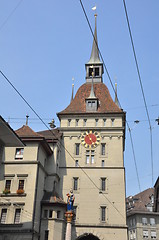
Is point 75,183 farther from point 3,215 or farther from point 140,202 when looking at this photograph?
point 140,202

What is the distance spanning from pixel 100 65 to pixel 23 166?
2286 centimetres

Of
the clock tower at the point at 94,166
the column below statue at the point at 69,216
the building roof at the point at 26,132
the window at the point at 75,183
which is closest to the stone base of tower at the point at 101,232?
the clock tower at the point at 94,166

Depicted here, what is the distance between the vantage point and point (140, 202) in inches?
2432

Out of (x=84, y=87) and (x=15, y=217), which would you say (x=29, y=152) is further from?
(x=84, y=87)

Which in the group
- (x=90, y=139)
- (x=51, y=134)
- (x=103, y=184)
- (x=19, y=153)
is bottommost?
(x=103, y=184)

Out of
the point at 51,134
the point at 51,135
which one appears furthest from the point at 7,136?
the point at 51,134

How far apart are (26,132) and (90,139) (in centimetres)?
849

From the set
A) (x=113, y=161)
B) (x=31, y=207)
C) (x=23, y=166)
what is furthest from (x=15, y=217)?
(x=113, y=161)

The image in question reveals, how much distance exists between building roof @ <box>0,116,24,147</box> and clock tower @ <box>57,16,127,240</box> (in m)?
14.8

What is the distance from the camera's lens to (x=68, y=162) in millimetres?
38781

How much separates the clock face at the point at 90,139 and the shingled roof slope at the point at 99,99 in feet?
10.4

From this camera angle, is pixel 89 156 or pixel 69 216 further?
pixel 89 156

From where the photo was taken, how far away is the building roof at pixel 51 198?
108 ft

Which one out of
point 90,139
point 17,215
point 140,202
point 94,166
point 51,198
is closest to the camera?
point 17,215
